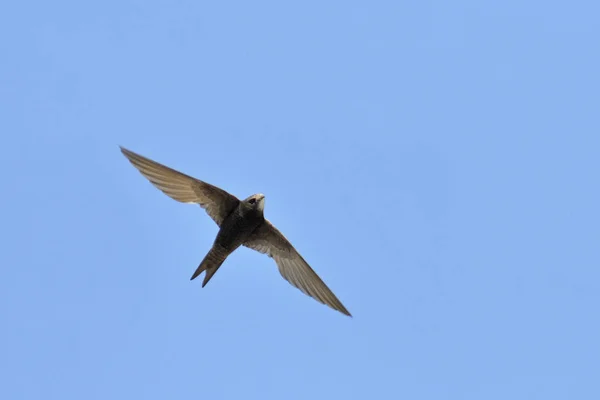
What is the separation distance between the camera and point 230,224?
20.1m

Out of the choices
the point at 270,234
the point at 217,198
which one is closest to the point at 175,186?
the point at 217,198

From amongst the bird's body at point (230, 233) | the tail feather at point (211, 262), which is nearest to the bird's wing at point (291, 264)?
the bird's body at point (230, 233)

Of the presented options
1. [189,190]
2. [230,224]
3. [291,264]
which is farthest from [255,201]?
[291,264]

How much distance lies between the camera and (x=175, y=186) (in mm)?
20156

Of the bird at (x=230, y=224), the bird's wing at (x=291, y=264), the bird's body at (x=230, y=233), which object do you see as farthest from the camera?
the bird's wing at (x=291, y=264)

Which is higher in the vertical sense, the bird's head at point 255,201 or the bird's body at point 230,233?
the bird's head at point 255,201

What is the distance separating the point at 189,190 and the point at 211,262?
4.54 ft

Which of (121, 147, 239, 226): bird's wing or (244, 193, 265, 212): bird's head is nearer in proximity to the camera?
(121, 147, 239, 226): bird's wing

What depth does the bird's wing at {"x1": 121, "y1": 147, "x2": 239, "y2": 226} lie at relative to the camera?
1969 centimetres

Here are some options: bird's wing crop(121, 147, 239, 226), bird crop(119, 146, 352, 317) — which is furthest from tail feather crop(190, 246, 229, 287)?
bird's wing crop(121, 147, 239, 226)

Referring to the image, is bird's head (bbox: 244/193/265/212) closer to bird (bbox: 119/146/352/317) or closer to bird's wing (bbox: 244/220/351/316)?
bird (bbox: 119/146/352/317)

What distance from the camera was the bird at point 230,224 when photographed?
19.9m

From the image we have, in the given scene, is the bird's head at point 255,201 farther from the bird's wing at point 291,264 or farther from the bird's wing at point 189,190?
the bird's wing at point 291,264

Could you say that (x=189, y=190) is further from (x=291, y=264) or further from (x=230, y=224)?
(x=291, y=264)
